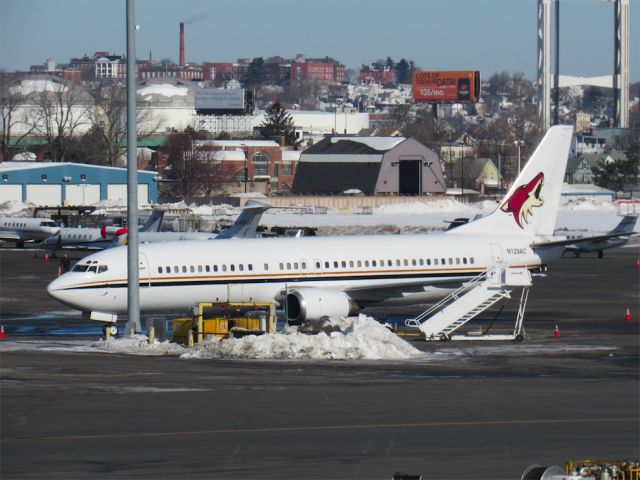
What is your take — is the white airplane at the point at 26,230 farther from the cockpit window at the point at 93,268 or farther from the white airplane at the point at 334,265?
the cockpit window at the point at 93,268

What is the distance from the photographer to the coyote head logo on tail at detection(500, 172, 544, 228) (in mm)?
48719

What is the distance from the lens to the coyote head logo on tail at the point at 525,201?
4872cm

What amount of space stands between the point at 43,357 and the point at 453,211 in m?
100

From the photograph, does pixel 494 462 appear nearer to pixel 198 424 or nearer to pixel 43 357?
pixel 198 424

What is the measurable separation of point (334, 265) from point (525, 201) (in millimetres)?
8634

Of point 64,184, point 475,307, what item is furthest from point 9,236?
A: point 475,307

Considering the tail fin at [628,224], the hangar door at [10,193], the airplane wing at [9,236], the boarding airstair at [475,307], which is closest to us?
the boarding airstair at [475,307]

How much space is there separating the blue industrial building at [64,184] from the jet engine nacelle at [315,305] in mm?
98351

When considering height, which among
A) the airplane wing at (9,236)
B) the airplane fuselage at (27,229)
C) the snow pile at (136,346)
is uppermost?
the snow pile at (136,346)

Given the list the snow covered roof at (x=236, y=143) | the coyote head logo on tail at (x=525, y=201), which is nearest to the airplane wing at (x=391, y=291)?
the coyote head logo on tail at (x=525, y=201)

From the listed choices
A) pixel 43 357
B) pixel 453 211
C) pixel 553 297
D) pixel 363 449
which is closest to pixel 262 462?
pixel 363 449

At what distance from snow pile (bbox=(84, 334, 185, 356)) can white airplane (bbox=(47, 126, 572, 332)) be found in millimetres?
3328

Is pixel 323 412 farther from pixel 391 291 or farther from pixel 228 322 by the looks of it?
pixel 391 291

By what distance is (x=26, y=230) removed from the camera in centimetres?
10169
